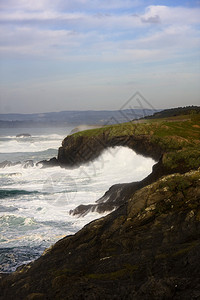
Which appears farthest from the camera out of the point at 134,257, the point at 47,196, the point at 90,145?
the point at 90,145

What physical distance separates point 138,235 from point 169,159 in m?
11.0

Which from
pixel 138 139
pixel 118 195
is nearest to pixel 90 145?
pixel 138 139

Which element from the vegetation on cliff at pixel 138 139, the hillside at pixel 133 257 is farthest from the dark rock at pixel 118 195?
the vegetation on cliff at pixel 138 139

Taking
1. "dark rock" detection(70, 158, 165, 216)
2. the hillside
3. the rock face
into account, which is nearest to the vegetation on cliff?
"dark rock" detection(70, 158, 165, 216)

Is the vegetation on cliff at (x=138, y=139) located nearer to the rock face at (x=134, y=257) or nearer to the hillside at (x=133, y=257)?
the hillside at (x=133, y=257)

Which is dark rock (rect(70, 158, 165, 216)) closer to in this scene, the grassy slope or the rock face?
the rock face

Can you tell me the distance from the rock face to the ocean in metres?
4.69

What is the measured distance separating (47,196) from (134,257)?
21.0 meters

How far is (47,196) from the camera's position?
30.6 metres

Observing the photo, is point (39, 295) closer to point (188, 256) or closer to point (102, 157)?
point (188, 256)

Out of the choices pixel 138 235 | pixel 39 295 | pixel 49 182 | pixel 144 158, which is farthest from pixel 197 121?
pixel 39 295

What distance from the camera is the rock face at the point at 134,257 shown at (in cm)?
830

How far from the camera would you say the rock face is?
8.30 m

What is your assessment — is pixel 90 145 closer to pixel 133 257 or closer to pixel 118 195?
pixel 118 195
